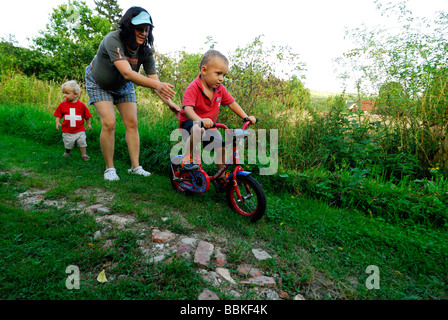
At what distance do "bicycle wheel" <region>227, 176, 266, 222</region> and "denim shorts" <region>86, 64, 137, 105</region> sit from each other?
2143 mm

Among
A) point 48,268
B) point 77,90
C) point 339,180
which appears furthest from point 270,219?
point 77,90

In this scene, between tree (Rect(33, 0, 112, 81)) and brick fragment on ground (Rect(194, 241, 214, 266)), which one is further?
tree (Rect(33, 0, 112, 81))

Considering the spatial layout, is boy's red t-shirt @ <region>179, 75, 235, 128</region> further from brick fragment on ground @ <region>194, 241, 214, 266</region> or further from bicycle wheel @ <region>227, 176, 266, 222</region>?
brick fragment on ground @ <region>194, 241, 214, 266</region>

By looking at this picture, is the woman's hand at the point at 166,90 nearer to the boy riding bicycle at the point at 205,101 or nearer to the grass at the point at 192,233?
the boy riding bicycle at the point at 205,101

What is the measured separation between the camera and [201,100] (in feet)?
9.55

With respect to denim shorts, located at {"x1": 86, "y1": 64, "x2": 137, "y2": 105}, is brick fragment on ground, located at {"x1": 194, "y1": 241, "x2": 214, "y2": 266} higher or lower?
lower

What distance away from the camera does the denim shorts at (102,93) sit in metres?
3.44

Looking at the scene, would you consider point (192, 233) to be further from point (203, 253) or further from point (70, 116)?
point (70, 116)

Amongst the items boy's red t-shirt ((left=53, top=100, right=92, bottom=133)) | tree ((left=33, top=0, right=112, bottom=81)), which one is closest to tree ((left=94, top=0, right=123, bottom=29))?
tree ((left=33, top=0, right=112, bottom=81))

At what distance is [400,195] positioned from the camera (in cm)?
307

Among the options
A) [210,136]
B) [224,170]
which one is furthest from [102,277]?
[210,136]

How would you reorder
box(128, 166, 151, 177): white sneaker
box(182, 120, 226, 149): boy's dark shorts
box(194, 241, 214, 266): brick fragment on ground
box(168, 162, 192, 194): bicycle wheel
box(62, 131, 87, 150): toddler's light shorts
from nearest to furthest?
box(194, 241, 214, 266): brick fragment on ground, box(182, 120, 226, 149): boy's dark shorts, box(168, 162, 192, 194): bicycle wheel, box(128, 166, 151, 177): white sneaker, box(62, 131, 87, 150): toddler's light shorts

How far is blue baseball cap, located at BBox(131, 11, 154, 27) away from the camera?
2.90 meters

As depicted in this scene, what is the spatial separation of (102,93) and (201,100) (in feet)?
5.08
